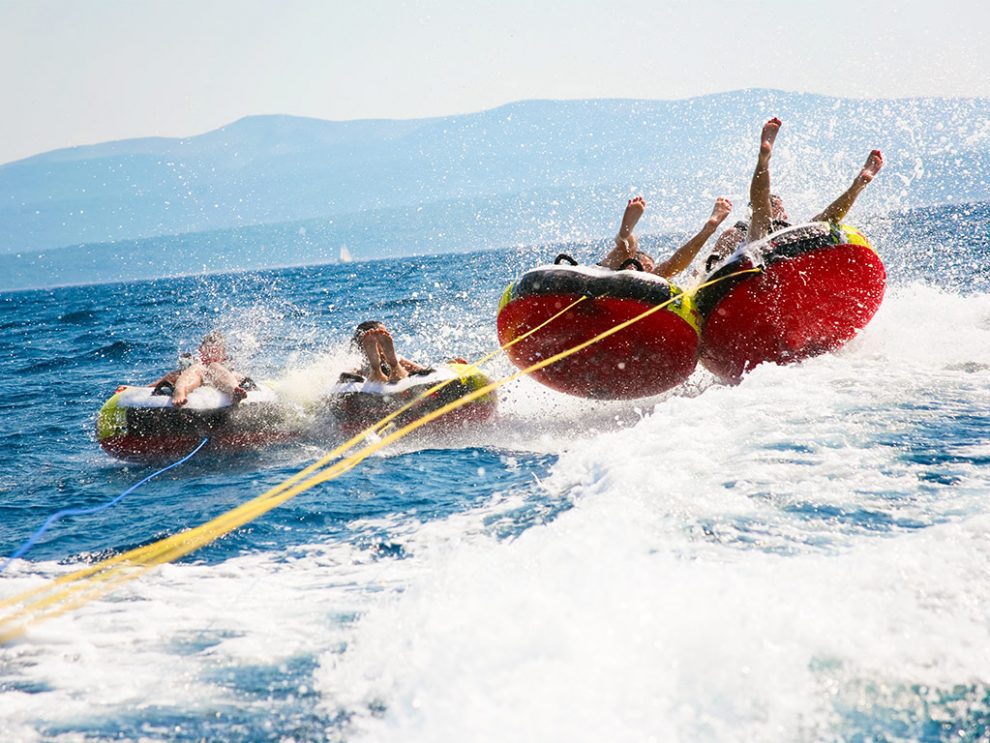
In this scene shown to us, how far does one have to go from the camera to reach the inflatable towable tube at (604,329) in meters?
6.77

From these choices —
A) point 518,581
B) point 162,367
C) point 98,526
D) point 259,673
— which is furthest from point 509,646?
point 162,367

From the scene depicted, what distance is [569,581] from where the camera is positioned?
3180mm

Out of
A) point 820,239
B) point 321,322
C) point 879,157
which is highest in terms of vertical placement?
point 879,157

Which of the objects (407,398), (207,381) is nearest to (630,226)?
(407,398)

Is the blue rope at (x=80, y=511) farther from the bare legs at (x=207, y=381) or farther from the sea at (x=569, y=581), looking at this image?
the bare legs at (x=207, y=381)

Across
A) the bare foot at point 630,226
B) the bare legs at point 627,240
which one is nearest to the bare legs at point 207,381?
the bare legs at point 627,240

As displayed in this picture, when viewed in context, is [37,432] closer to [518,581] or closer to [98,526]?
[98,526]

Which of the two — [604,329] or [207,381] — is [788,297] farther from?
[207,381]

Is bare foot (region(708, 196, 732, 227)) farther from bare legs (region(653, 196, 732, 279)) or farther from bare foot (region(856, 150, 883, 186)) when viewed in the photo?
bare foot (region(856, 150, 883, 186))

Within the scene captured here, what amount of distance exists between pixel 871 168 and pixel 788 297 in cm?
149

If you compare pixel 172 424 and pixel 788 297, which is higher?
pixel 788 297

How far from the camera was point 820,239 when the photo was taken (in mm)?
6875

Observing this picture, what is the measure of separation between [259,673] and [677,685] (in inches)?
55.3

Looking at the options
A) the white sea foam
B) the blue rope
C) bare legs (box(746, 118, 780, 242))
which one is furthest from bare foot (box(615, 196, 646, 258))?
the blue rope
